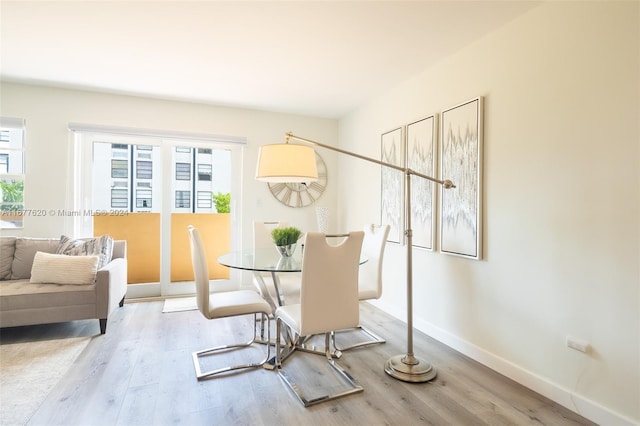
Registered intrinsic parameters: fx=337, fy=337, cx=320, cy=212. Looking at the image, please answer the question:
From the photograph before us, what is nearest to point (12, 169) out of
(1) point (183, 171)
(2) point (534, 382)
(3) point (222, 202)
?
(1) point (183, 171)

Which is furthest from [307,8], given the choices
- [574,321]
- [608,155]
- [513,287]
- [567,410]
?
[567,410]

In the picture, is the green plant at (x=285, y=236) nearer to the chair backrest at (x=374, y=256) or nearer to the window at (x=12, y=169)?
the chair backrest at (x=374, y=256)

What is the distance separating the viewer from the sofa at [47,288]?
9.02ft

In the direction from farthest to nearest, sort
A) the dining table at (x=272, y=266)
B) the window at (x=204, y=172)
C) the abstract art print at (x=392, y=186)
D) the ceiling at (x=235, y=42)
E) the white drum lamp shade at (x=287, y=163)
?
the window at (x=204, y=172), the abstract art print at (x=392, y=186), the white drum lamp shade at (x=287, y=163), the dining table at (x=272, y=266), the ceiling at (x=235, y=42)

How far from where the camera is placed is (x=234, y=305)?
229 cm

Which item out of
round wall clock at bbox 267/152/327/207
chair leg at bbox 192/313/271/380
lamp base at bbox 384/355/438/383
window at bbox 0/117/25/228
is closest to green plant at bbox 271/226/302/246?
chair leg at bbox 192/313/271/380

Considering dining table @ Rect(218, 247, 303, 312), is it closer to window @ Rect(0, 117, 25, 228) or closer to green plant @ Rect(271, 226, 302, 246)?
green plant @ Rect(271, 226, 302, 246)

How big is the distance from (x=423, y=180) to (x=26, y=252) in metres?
3.82

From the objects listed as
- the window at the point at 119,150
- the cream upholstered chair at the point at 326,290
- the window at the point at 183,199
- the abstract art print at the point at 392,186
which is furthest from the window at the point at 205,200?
the cream upholstered chair at the point at 326,290

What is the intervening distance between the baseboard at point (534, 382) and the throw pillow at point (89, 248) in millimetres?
3115

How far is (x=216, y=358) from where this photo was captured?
99.4 inches

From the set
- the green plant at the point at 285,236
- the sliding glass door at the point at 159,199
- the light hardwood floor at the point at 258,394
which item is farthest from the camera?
the sliding glass door at the point at 159,199

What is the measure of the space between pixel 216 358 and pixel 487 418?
1821mm

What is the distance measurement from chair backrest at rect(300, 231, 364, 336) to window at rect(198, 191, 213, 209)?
279 centimetres
